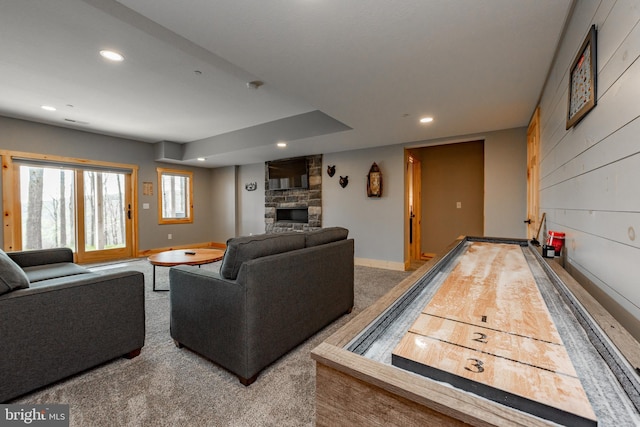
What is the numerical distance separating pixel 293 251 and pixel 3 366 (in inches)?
66.2

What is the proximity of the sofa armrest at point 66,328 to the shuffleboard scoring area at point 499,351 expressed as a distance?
1.99 metres

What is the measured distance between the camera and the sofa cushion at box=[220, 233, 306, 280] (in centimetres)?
178

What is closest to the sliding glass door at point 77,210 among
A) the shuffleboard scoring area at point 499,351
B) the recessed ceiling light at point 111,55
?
the recessed ceiling light at point 111,55

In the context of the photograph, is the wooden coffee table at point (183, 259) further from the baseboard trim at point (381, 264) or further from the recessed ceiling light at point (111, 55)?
the baseboard trim at point (381, 264)

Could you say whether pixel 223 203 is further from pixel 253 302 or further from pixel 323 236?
pixel 253 302

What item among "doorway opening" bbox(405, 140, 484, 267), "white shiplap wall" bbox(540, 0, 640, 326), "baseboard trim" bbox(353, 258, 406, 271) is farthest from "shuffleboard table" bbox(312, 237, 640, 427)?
"doorway opening" bbox(405, 140, 484, 267)

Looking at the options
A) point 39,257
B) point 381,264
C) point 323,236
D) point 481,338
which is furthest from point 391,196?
point 39,257

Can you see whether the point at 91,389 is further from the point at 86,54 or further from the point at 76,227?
the point at 76,227

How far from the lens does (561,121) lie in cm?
181

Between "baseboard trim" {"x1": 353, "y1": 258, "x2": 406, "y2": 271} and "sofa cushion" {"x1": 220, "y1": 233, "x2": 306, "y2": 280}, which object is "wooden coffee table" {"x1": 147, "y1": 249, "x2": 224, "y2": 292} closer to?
"sofa cushion" {"x1": 220, "y1": 233, "x2": 306, "y2": 280}

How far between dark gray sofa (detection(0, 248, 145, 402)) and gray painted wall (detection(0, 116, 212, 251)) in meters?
4.17

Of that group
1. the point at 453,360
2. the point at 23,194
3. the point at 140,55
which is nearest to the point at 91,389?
the point at 453,360

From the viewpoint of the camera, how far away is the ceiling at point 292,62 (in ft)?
5.33

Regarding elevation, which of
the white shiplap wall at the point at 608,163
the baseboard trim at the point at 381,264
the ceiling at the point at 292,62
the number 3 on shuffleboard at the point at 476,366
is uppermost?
the ceiling at the point at 292,62
